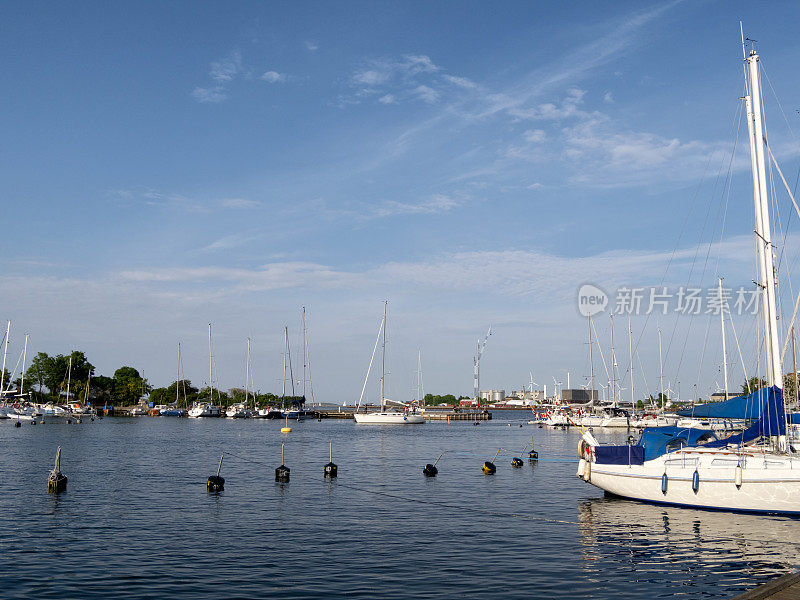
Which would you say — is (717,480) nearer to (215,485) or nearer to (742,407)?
(742,407)

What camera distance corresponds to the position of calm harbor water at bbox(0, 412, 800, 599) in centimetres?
2383

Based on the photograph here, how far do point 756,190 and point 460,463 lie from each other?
40489 millimetres

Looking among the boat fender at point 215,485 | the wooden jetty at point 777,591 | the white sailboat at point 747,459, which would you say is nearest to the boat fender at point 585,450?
the white sailboat at point 747,459

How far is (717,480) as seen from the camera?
35500 millimetres

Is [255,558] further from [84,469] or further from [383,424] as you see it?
[383,424]

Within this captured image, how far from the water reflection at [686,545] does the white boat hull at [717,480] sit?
68 centimetres

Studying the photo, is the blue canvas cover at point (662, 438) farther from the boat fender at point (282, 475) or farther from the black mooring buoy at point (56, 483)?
the black mooring buoy at point (56, 483)

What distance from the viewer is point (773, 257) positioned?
3850 cm

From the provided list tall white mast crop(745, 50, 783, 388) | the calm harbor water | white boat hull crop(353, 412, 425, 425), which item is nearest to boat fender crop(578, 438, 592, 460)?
the calm harbor water

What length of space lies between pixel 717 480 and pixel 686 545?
7.00 m

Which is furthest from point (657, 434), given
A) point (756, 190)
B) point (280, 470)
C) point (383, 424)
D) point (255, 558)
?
point (383, 424)

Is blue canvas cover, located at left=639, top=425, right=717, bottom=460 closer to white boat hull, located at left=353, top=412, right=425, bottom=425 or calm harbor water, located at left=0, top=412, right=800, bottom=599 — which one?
calm harbor water, located at left=0, top=412, right=800, bottom=599

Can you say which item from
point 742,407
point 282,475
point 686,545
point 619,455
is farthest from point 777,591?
point 282,475

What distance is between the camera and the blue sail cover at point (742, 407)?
36.7 m
